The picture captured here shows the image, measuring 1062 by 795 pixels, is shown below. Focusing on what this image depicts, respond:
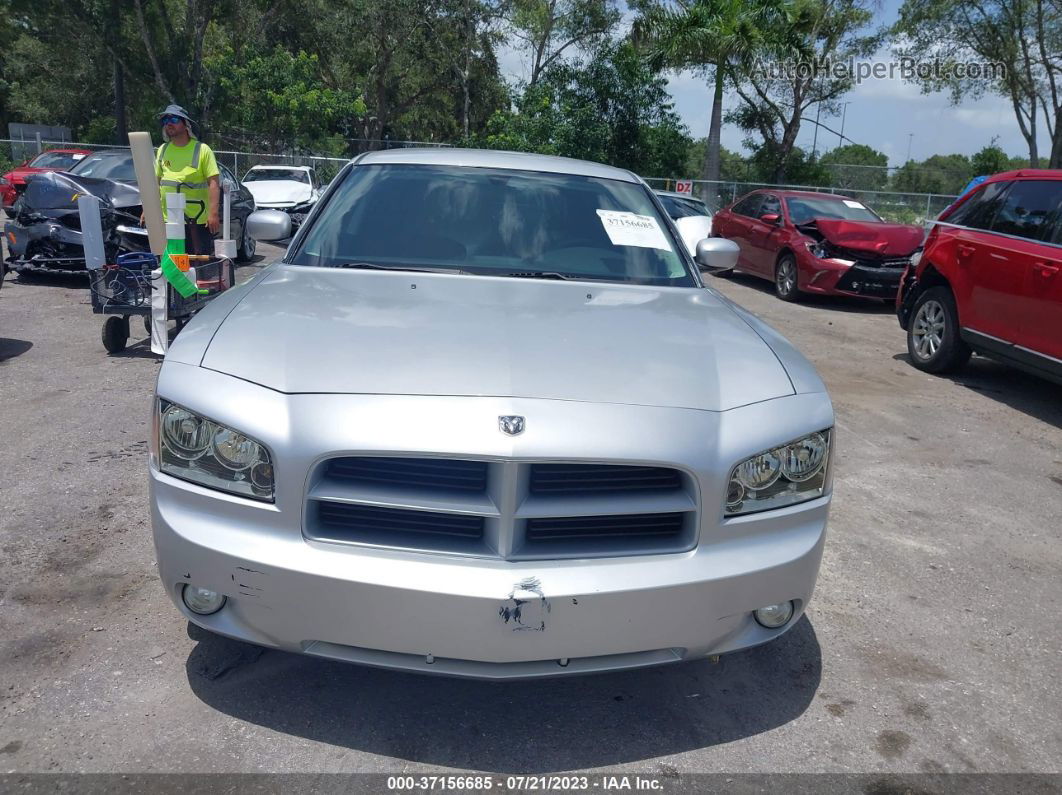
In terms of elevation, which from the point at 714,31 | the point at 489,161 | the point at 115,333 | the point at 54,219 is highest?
the point at 714,31

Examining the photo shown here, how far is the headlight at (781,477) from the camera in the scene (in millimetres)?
2588

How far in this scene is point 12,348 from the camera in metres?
7.53

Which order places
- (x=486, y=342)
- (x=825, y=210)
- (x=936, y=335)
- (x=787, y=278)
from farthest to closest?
(x=825, y=210) → (x=787, y=278) → (x=936, y=335) → (x=486, y=342)

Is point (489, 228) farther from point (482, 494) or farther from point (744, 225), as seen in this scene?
point (744, 225)

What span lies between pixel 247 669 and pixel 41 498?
77.5 inches

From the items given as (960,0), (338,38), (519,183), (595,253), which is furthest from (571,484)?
(338,38)

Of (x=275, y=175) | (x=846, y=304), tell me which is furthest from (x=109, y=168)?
(x=846, y=304)

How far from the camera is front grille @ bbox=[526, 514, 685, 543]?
2.49 metres

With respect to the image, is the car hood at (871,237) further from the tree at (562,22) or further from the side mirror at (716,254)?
the tree at (562,22)

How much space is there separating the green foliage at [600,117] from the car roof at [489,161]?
24.7 metres

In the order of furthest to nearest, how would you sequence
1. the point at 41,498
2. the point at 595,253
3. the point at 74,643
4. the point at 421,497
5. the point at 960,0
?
the point at 960,0, the point at 41,498, the point at 595,253, the point at 74,643, the point at 421,497

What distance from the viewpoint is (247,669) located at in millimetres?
3027

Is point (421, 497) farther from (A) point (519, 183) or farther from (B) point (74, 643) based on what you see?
(A) point (519, 183)

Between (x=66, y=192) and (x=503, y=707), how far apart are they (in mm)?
9629
